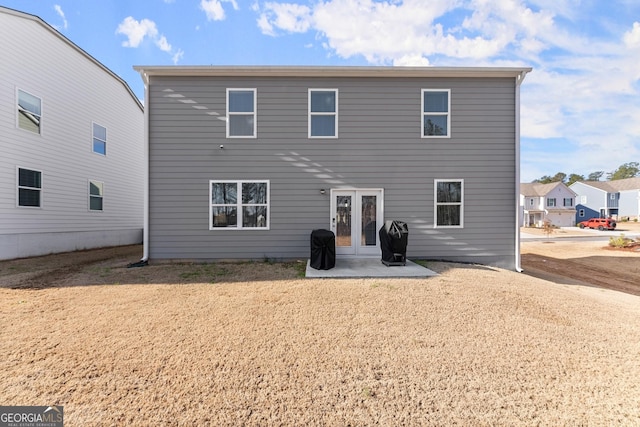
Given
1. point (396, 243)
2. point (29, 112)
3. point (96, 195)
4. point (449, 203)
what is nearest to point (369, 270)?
point (396, 243)

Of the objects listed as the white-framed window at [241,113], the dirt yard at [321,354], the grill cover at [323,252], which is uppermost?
the white-framed window at [241,113]

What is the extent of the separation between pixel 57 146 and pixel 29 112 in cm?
127

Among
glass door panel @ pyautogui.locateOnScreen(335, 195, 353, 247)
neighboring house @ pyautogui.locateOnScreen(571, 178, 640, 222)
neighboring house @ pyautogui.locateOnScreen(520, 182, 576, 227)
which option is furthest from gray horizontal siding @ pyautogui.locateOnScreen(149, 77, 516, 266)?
neighboring house @ pyautogui.locateOnScreen(571, 178, 640, 222)

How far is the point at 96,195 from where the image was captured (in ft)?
38.7

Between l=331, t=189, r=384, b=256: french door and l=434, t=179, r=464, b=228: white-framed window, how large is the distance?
1.71m

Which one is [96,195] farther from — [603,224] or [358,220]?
[603,224]

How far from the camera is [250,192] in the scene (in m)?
8.18

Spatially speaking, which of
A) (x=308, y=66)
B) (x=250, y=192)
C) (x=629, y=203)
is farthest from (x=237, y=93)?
(x=629, y=203)

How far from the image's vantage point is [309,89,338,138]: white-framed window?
8.25 meters

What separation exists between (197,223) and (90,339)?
486 cm

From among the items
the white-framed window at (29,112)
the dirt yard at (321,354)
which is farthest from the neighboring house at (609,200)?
the white-framed window at (29,112)

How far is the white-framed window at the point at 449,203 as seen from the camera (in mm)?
8266

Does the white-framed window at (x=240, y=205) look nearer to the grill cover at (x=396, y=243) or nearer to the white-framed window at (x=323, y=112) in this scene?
the white-framed window at (x=323, y=112)

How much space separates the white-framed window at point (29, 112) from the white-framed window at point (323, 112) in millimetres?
9483
